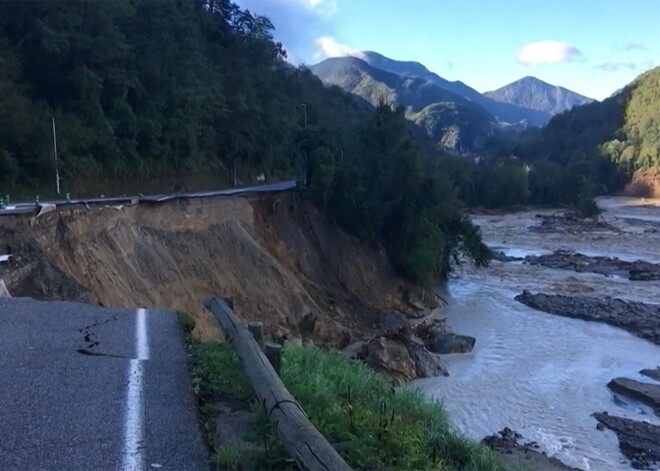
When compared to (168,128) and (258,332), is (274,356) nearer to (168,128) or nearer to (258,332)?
(258,332)

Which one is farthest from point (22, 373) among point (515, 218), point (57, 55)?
point (515, 218)

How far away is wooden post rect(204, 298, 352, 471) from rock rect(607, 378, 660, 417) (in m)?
17.1

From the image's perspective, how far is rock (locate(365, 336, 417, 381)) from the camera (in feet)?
70.2

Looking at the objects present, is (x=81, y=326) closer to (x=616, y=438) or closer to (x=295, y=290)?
(x=616, y=438)

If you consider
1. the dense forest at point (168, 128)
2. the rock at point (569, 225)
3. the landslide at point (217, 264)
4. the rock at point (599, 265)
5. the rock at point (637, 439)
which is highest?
the dense forest at point (168, 128)

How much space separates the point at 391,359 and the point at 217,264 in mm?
7844

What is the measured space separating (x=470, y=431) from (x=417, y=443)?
505 inches

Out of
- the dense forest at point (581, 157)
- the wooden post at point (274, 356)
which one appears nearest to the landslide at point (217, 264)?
the wooden post at point (274, 356)

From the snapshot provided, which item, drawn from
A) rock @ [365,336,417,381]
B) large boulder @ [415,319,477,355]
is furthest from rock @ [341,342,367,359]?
large boulder @ [415,319,477,355]

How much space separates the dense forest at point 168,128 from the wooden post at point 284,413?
946 inches

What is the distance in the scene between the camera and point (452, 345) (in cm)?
2614

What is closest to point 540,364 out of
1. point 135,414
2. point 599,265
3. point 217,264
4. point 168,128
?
point 217,264

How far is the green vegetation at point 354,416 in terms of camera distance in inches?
201

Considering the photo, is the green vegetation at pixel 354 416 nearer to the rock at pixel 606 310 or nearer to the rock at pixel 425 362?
the rock at pixel 425 362
